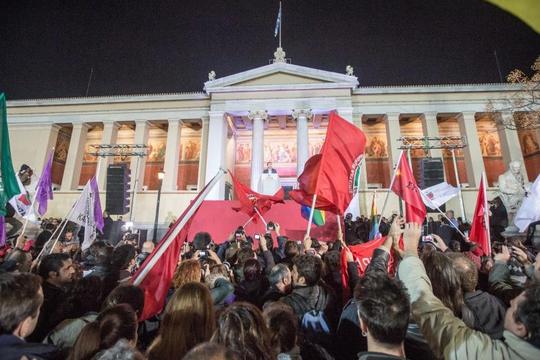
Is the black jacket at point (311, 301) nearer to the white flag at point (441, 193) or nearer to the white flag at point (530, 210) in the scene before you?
the white flag at point (530, 210)

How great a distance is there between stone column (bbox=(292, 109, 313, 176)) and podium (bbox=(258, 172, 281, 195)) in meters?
2.84

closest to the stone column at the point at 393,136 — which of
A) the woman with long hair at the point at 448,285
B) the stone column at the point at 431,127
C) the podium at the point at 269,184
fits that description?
the stone column at the point at 431,127

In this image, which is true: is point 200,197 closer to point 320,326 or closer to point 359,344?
point 320,326

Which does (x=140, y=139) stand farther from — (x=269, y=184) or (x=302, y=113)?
(x=302, y=113)

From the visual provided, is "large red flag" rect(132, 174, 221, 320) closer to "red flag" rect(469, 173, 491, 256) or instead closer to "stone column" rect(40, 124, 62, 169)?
"red flag" rect(469, 173, 491, 256)

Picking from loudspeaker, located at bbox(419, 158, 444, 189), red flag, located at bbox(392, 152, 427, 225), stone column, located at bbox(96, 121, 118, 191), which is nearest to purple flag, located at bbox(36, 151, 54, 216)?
red flag, located at bbox(392, 152, 427, 225)

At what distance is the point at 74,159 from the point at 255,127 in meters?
15.9

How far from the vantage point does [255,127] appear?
76.6 feet

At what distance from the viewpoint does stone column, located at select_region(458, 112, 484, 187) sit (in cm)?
2250

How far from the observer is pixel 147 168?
96.9ft

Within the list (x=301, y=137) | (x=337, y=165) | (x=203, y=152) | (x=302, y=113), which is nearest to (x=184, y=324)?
(x=337, y=165)

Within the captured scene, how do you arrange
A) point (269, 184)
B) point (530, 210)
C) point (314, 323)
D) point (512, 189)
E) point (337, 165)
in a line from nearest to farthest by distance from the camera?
point (314, 323)
point (337, 165)
point (530, 210)
point (512, 189)
point (269, 184)

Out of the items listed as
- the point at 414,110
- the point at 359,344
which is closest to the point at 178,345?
the point at 359,344

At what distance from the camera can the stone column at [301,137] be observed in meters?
22.3
